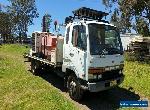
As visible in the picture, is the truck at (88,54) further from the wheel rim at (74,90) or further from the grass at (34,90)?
the grass at (34,90)

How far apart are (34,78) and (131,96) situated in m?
6.10

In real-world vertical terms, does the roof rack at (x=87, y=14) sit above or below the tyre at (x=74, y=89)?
above

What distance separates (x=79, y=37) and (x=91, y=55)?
1.14 metres

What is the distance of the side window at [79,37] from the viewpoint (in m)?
12.0

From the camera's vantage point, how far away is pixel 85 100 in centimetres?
1316

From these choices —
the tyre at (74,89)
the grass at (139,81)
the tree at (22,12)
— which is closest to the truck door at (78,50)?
the tyre at (74,89)

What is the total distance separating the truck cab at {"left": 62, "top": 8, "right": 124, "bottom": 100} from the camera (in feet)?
38.6

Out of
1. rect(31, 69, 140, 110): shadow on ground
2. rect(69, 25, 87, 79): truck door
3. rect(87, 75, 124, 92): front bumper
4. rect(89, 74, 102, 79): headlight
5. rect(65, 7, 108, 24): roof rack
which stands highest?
rect(65, 7, 108, 24): roof rack

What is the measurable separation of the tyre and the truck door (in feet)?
1.60

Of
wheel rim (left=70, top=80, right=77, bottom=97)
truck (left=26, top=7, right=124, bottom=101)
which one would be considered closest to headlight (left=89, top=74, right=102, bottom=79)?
truck (left=26, top=7, right=124, bottom=101)

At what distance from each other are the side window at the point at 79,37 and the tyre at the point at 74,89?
4.92 ft

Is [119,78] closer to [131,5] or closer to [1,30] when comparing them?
[131,5]

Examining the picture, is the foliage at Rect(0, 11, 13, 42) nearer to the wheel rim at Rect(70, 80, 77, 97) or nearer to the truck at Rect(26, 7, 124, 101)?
the truck at Rect(26, 7, 124, 101)

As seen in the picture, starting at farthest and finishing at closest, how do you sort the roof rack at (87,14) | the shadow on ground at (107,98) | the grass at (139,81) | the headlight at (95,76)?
the grass at (139,81), the roof rack at (87,14), the shadow on ground at (107,98), the headlight at (95,76)
